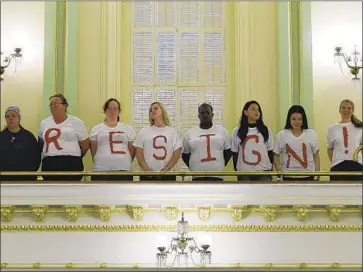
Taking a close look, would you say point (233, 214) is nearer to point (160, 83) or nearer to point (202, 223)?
point (202, 223)

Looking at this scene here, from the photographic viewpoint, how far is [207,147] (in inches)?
396

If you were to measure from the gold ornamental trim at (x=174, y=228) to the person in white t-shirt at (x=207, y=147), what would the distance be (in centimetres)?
57

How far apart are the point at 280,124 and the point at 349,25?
1.63 metres

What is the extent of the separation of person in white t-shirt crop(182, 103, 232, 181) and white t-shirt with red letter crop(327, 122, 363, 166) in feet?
3.96

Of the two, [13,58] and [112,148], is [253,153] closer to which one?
[112,148]

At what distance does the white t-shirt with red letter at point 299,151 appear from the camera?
33.3ft

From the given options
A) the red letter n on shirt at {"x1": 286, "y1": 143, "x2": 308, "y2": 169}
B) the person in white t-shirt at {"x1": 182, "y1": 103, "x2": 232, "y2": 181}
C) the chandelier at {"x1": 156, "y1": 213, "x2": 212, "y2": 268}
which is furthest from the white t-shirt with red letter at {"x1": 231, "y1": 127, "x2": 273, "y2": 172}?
the chandelier at {"x1": 156, "y1": 213, "x2": 212, "y2": 268}

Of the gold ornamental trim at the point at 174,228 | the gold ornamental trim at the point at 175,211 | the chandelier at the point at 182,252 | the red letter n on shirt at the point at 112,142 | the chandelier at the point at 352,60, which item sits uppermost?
the chandelier at the point at 352,60

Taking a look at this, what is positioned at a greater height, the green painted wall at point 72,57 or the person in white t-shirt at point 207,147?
the green painted wall at point 72,57

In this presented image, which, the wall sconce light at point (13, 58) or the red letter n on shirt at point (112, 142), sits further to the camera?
the wall sconce light at point (13, 58)

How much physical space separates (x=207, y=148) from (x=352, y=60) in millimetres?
2930

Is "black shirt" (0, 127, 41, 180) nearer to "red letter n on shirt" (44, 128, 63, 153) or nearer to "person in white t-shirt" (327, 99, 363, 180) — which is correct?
"red letter n on shirt" (44, 128, 63, 153)

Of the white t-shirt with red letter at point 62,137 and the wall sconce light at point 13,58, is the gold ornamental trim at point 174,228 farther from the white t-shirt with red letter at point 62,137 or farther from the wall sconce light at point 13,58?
the wall sconce light at point 13,58

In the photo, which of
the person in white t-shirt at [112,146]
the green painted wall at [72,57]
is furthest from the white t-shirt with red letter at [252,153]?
the green painted wall at [72,57]
